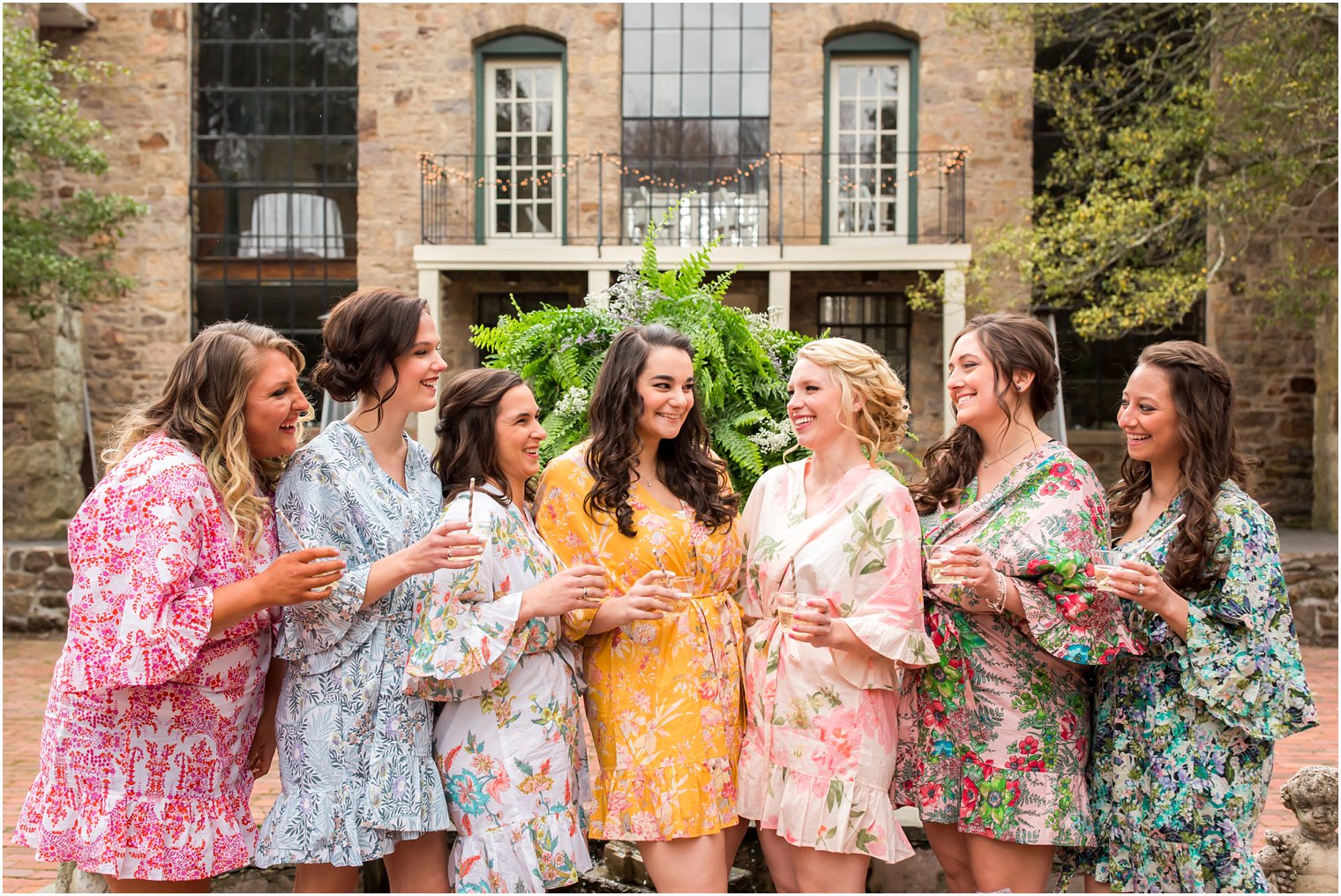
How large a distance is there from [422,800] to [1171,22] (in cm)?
1571

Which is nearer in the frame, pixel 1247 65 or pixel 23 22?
pixel 1247 65

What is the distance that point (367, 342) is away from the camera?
297cm

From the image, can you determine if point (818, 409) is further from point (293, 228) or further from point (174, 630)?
point (293, 228)

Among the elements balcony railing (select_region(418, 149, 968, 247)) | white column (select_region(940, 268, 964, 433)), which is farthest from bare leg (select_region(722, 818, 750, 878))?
balcony railing (select_region(418, 149, 968, 247))

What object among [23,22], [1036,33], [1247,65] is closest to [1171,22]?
[1036,33]

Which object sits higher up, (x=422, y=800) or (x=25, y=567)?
(x=422, y=800)

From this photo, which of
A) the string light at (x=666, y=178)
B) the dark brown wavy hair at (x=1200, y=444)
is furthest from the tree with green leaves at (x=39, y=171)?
the dark brown wavy hair at (x=1200, y=444)

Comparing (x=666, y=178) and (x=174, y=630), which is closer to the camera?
(x=174, y=630)

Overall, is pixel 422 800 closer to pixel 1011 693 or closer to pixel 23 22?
pixel 1011 693

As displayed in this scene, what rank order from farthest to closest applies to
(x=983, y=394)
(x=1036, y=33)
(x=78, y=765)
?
(x=1036, y=33), (x=983, y=394), (x=78, y=765)

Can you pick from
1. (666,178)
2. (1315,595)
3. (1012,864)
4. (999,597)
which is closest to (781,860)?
(1012,864)

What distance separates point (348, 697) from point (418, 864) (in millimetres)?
501

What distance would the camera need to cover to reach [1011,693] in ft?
9.98

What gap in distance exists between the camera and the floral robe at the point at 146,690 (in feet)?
8.53
